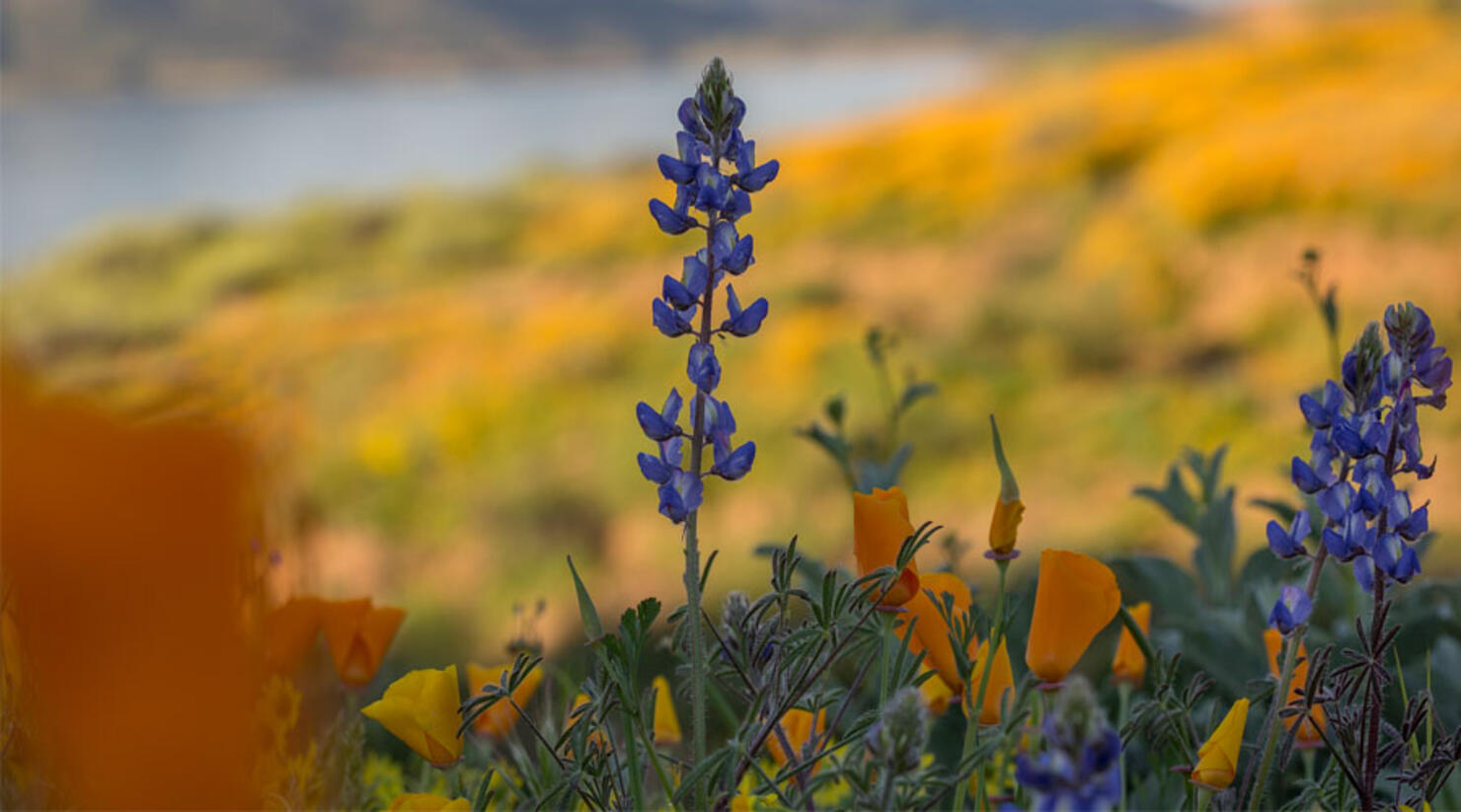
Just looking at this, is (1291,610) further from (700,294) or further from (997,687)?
(700,294)

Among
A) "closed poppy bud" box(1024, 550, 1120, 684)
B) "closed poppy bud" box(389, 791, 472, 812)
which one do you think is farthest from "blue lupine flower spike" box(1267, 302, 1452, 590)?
"closed poppy bud" box(389, 791, 472, 812)

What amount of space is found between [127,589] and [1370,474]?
71cm

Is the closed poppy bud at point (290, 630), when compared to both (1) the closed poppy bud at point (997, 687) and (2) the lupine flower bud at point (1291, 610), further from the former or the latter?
(2) the lupine flower bud at point (1291, 610)

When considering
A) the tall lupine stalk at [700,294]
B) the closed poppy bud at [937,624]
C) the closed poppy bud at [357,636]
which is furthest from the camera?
the closed poppy bud at [357,636]

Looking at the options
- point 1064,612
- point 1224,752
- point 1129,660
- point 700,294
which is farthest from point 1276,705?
point 700,294

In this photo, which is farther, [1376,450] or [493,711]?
[493,711]

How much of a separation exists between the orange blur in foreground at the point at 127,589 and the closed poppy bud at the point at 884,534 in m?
0.37

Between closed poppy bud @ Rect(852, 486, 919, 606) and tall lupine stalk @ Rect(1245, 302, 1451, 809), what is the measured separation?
0.23 meters

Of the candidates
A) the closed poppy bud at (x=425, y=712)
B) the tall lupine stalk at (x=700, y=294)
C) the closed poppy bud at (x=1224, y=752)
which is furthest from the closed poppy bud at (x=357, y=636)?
the closed poppy bud at (x=1224, y=752)

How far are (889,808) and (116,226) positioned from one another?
11.1 meters

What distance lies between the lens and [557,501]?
5500 mm

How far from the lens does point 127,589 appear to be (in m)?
0.60

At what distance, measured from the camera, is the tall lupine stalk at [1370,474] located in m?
0.77

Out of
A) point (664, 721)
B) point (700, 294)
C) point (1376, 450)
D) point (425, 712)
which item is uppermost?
point (700, 294)
